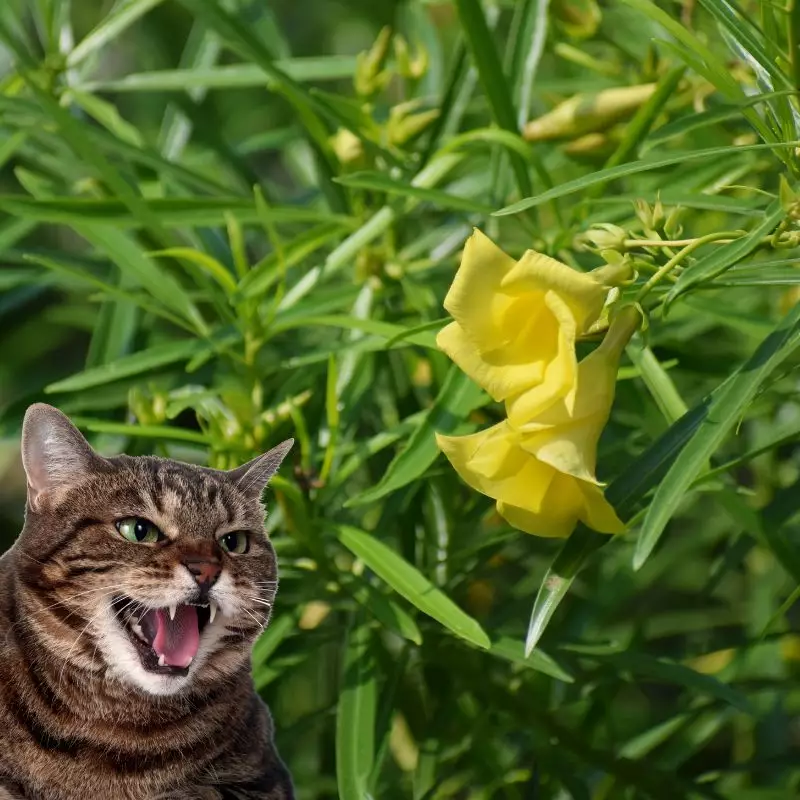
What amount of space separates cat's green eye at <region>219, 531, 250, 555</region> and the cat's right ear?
0.09 meters

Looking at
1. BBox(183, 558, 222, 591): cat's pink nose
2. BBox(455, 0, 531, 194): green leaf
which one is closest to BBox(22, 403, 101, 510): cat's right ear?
BBox(183, 558, 222, 591): cat's pink nose

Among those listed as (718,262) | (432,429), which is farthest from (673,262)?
(432,429)

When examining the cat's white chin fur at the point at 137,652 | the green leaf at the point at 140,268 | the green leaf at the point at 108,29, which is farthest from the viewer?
the green leaf at the point at 108,29

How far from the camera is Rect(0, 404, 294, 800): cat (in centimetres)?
83

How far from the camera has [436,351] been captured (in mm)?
1147

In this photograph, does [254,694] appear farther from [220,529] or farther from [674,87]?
[674,87]

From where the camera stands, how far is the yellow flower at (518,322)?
0.82 meters

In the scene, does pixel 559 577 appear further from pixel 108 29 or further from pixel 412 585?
pixel 108 29

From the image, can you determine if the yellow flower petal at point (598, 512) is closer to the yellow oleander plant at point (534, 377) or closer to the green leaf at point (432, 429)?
the yellow oleander plant at point (534, 377)

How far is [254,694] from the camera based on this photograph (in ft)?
3.07

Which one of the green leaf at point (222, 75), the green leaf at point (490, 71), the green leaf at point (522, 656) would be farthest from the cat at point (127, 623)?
the green leaf at point (222, 75)

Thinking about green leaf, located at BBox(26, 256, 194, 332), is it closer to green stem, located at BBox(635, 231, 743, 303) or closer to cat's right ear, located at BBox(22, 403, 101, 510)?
cat's right ear, located at BBox(22, 403, 101, 510)

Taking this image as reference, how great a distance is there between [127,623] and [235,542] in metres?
0.09

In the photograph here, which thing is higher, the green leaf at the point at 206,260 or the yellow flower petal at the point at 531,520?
the green leaf at the point at 206,260
